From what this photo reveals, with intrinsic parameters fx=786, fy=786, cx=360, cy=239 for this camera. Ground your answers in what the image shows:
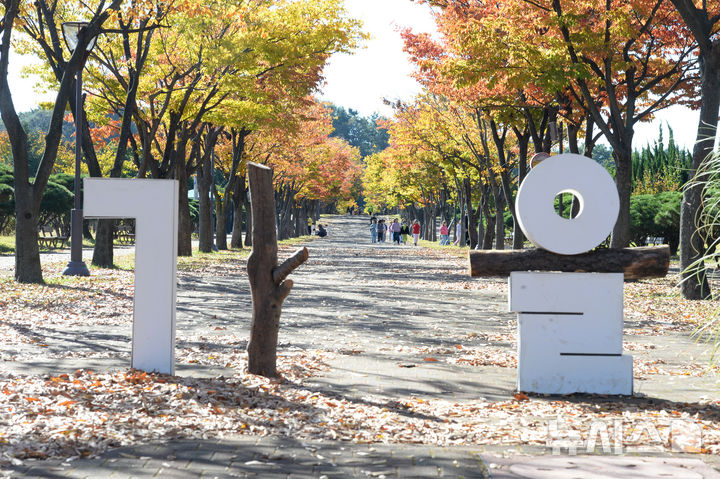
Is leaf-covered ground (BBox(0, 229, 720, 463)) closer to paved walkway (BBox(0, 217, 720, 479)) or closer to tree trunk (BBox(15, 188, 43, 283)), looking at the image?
paved walkway (BBox(0, 217, 720, 479))

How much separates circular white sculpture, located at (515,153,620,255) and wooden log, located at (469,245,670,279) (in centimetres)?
13

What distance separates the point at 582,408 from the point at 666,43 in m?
12.9

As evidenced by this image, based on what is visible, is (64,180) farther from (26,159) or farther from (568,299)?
(568,299)

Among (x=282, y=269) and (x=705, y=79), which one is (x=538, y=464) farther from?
(x=705, y=79)

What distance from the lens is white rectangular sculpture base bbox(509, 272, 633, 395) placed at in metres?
6.38

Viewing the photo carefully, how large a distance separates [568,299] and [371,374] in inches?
73.4

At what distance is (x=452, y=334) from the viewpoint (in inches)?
383

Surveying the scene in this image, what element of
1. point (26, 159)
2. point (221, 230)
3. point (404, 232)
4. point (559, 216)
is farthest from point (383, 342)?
point (404, 232)

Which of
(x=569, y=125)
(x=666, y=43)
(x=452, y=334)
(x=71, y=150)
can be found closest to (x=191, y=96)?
(x=569, y=125)

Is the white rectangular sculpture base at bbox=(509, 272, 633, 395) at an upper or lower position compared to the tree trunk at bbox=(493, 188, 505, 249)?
lower

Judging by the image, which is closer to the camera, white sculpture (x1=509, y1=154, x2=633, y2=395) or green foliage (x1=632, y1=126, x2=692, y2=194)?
white sculpture (x1=509, y1=154, x2=633, y2=395)

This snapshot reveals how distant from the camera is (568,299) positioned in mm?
6410

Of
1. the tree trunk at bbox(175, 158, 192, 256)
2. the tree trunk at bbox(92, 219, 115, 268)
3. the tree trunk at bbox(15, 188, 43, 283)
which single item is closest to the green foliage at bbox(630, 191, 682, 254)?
the tree trunk at bbox(175, 158, 192, 256)

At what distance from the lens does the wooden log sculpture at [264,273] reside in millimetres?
6508
